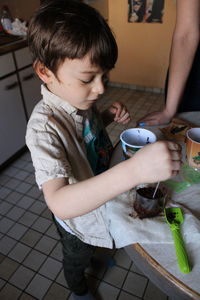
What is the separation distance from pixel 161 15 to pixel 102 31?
248cm

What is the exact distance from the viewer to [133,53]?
3.03 m

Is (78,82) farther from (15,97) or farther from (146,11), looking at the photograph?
(146,11)

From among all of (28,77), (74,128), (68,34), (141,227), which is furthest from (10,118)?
(141,227)

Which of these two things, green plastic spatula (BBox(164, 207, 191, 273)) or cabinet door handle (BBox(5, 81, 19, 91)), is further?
cabinet door handle (BBox(5, 81, 19, 91))

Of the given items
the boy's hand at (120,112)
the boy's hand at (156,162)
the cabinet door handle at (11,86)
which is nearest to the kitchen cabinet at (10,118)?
the cabinet door handle at (11,86)

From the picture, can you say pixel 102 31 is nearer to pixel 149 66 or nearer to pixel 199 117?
pixel 199 117

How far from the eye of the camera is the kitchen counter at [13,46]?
1.61 metres

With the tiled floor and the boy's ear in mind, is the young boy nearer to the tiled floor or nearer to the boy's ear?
the boy's ear

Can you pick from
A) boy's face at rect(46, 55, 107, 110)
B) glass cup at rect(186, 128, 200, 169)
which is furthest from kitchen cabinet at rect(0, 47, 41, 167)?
glass cup at rect(186, 128, 200, 169)

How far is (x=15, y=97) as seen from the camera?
181 centimetres

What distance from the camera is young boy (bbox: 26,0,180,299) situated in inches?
17.7

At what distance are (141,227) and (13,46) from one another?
1.60 metres

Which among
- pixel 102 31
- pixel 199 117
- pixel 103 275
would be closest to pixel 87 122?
pixel 102 31

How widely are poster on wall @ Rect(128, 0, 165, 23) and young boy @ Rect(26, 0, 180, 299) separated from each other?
7.96 feet
